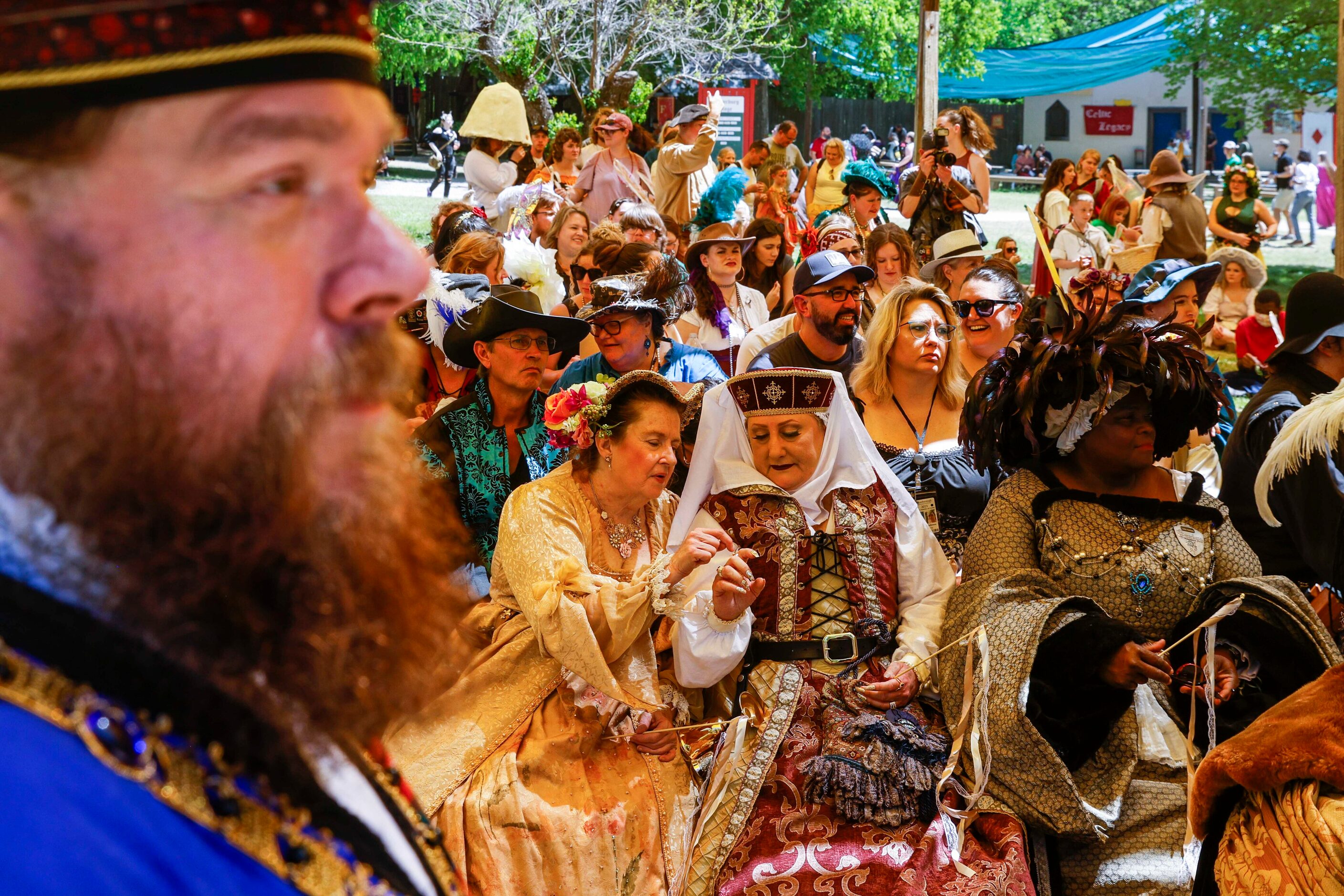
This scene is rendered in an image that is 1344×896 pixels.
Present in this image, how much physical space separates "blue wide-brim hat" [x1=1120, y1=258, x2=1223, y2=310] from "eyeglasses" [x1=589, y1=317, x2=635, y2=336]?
79.3 inches

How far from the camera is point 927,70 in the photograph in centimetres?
1109

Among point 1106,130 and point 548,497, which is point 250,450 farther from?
point 1106,130

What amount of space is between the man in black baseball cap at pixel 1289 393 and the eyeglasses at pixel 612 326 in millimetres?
2389

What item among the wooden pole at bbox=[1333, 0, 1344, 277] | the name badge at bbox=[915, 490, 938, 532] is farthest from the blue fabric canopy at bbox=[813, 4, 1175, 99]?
the name badge at bbox=[915, 490, 938, 532]

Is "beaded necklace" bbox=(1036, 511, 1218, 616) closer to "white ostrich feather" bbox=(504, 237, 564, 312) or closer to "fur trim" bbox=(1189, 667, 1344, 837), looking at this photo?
"fur trim" bbox=(1189, 667, 1344, 837)

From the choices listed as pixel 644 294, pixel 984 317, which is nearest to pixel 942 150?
pixel 984 317

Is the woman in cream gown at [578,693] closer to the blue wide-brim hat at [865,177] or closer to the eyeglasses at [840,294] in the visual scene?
the eyeglasses at [840,294]

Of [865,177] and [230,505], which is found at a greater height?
[865,177]

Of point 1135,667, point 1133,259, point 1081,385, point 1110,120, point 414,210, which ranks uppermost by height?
point 1110,120

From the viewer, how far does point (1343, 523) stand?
10.5 ft

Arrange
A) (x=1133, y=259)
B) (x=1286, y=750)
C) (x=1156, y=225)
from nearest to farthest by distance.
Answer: (x=1286, y=750), (x=1133, y=259), (x=1156, y=225)

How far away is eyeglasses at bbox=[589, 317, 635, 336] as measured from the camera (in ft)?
17.1

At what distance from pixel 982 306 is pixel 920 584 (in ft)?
6.70

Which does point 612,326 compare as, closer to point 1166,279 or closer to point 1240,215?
point 1166,279
